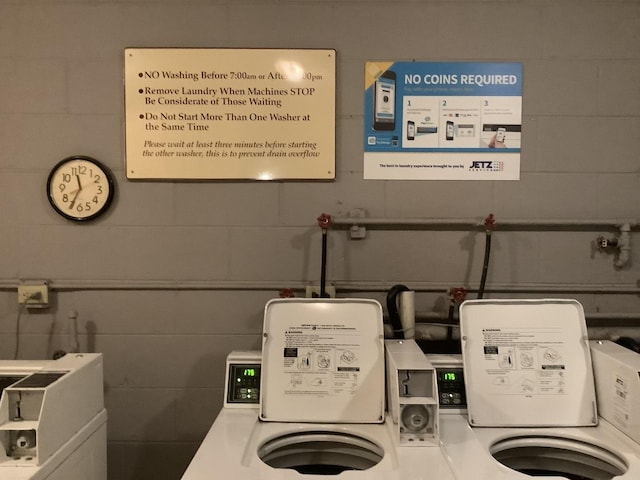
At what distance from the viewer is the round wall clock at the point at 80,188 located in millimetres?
2223

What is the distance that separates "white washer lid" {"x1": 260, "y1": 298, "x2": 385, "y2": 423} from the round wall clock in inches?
35.9

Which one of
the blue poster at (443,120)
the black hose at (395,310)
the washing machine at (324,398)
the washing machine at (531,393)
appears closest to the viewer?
the washing machine at (324,398)

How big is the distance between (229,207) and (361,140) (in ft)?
2.04

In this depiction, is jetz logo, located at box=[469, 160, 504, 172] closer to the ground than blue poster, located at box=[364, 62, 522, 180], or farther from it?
closer to the ground

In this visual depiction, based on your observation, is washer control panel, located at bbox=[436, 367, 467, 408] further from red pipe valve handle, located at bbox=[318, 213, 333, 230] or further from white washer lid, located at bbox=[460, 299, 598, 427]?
red pipe valve handle, located at bbox=[318, 213, 333, 230]

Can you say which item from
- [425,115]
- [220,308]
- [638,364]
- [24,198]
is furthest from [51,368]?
[638,364]

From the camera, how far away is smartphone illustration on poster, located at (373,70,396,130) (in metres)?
2.20

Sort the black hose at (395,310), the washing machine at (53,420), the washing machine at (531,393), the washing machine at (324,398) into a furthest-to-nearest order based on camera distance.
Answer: the black hose at (395,310) < the washing machine at (531,393) < the washing machine at (324,398) < the washing machine at (53,420)

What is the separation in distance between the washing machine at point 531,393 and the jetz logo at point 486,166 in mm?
613

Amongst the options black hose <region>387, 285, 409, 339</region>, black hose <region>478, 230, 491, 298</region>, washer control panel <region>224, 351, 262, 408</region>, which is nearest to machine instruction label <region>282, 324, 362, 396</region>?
washer control panel <region>224, 351, 262, 408</region>

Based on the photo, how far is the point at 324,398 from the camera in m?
1.77

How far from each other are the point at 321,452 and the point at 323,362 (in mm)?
291

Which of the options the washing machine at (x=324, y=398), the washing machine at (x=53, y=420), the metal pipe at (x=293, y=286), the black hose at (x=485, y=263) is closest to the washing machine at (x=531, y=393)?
the washing machine at (x=324, y=398)

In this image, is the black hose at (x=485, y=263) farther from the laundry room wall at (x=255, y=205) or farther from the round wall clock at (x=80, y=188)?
the round wall clock at (x=80, y=188)
